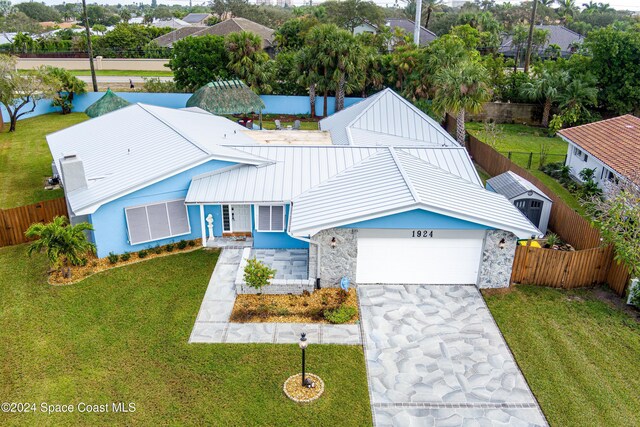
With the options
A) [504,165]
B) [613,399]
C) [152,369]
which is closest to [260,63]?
[504,165]

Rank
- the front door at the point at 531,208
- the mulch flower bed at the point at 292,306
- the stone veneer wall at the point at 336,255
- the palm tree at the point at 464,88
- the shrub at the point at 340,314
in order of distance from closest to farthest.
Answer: the shrub at the point at 340,314
the mulch flower bed at the point at 292,306
the stone veneer wall at the point at 336,255
the front door at the point at 531,208
the palm tree at the point at 464,88

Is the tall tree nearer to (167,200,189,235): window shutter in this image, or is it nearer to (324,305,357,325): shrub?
(167,200,189,235): window shutter

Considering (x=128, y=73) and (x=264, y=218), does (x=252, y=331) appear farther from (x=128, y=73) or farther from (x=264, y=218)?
(x=128, y=73)

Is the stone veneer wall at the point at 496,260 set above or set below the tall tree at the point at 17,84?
below

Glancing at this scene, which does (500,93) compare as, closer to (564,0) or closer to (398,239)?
(398,239)

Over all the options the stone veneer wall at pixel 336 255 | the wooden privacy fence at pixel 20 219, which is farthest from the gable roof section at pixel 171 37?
the stone veneer wall at pixel 336 255

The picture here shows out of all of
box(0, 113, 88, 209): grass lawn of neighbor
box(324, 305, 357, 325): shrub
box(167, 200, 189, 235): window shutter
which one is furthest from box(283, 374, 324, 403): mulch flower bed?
box(0, 113, 88, 209): grass lawn of neighbor

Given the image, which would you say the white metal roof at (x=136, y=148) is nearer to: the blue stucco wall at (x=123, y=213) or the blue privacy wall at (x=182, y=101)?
the blue stucco wall at (x=123, y=213)
